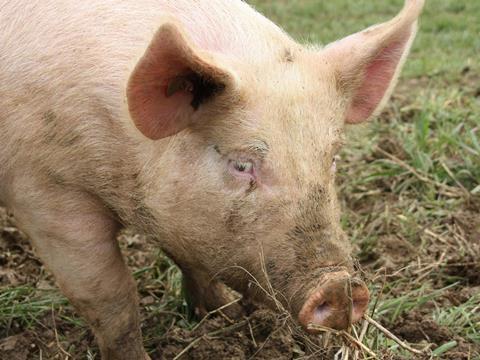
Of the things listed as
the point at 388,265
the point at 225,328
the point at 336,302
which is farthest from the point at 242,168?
the point at 388,265

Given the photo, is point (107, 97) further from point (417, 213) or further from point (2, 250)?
point (417, 213)

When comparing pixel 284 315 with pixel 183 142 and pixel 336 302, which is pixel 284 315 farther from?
pixel 183 142

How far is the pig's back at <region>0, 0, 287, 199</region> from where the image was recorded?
3.87 meters

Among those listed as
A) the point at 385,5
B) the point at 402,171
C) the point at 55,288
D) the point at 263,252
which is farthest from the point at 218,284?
the point at 385,5

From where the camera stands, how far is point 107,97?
12.7 ft

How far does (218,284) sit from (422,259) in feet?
4.00

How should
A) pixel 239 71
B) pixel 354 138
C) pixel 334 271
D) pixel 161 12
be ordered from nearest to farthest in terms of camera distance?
pixel 334 271 → pixel 239 71 → pixel 161 12 → pixel 354 138

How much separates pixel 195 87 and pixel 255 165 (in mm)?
381

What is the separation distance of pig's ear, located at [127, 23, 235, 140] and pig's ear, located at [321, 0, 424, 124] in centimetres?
64

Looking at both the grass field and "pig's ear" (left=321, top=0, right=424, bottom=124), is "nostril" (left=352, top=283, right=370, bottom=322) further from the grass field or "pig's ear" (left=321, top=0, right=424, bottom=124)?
"pig's ear" (left=321, top=0, right=424, bottom=124)

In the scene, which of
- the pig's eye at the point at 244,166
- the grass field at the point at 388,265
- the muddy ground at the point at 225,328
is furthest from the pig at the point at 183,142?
the grass field at the point at 388,265

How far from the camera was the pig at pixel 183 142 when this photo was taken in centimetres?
352

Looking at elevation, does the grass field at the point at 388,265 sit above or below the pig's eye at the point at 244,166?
below

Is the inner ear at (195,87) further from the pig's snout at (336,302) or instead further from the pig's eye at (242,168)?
the pig's snout at (336,302)
